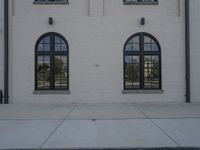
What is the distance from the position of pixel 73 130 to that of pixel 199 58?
9.60 meters

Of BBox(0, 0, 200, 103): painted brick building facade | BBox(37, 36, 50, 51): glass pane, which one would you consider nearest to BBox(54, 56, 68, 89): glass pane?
BBox(0, 0, 200, 103): painted brick building facade

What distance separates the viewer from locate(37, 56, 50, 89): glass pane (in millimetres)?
14773

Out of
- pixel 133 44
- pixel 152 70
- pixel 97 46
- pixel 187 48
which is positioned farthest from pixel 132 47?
pixel 187 48

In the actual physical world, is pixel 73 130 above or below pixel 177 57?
below

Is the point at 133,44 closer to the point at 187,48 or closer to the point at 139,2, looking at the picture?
the point at 139,2

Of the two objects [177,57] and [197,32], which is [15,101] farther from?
[197,32]

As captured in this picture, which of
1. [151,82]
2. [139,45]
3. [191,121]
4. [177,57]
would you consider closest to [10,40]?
[139,45]

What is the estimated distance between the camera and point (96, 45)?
14.6 metres

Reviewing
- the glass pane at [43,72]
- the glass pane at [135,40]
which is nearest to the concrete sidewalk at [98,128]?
the glass pane at [43,72]

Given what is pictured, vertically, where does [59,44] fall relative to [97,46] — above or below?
above

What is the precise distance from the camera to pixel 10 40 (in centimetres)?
1451

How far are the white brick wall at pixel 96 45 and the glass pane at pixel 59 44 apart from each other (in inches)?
15.7

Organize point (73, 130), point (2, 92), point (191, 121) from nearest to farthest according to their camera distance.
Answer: point (73, 130) → point (191, 121) → point (2, 92)

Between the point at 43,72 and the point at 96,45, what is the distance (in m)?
3.37
